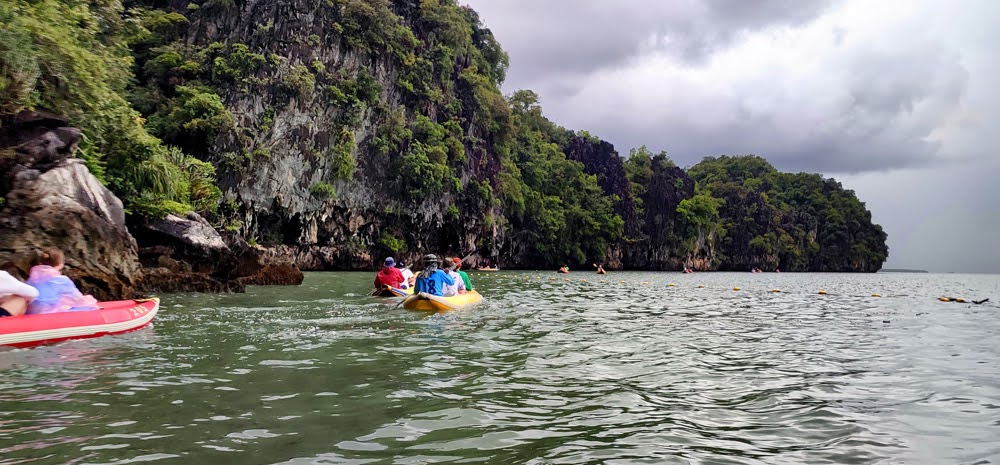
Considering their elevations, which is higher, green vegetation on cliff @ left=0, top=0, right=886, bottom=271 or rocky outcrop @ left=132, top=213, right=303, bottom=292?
green vegetation on cliff @ left=0, top=0, right=886, bottom=271

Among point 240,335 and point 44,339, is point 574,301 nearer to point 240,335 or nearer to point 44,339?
point 240,335

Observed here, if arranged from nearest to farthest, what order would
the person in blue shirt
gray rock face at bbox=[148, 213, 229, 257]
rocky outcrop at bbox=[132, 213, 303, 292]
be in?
the person in blue shirt → rocky outcrop at bbox=[132, 213, 303, 292] → gray rock face at bbox=[148, 213, 229, 257]

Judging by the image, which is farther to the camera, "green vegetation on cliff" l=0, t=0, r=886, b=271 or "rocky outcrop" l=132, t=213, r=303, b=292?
"green vegetation on cliff" l=0, t=0, r=886, b=271

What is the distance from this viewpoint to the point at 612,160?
231 feet

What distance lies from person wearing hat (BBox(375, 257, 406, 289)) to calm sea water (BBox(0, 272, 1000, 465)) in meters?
4.82

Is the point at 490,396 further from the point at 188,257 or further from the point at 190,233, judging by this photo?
the point at 190,233

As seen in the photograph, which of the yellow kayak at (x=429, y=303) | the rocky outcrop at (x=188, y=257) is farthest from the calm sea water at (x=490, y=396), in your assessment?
the rocky outcrop at (x=188, y=257)

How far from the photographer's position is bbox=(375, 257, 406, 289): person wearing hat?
14.4 m

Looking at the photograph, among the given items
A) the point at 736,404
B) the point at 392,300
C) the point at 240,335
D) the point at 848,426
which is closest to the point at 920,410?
the point at 848,426

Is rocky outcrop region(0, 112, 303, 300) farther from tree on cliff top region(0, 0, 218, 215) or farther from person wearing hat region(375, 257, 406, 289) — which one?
person wearing hat region(375, 257, 406, 289)

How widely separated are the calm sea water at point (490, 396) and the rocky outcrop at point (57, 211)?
3.52 metres

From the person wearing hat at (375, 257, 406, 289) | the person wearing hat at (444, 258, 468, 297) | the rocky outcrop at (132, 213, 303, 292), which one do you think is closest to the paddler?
the person wearing hat at (444, 258, 468, 297)

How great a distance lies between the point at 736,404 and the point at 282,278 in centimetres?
1716

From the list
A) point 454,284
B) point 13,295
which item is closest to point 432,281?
point 454,284
